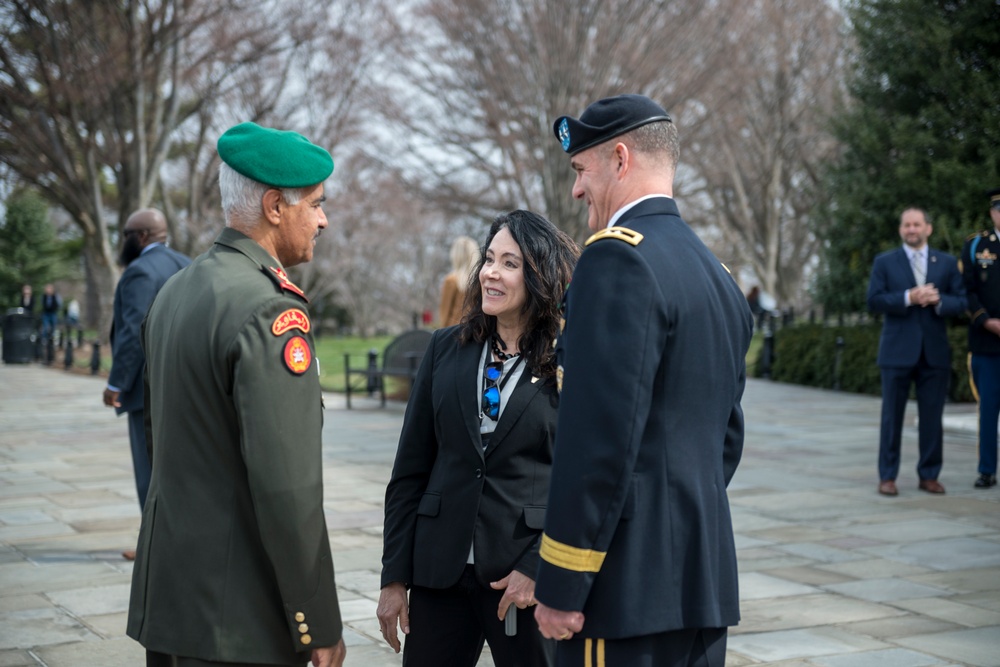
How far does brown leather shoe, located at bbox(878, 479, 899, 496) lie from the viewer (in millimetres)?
8578

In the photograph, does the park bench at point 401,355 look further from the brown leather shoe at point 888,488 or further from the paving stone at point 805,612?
the paving stone at point 805,612

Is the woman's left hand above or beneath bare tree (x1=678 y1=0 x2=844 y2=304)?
beneath

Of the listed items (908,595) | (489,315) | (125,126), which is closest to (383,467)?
(908,595)

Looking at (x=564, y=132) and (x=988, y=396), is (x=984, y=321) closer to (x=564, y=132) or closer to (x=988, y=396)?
(x=988, y=396)

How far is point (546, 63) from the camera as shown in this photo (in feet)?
A: 61.5

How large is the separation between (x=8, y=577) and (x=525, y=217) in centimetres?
436

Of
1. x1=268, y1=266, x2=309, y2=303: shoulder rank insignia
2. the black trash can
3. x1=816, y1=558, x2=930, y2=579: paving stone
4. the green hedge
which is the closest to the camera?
x1=268, y1=266, x2=309, y2=303: shoulder rank insignia

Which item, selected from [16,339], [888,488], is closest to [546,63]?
[888,488]

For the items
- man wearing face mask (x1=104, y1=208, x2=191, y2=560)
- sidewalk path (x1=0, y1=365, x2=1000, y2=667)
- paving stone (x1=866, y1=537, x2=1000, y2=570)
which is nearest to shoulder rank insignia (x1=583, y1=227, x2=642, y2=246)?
sidewalk path (x1=0, y1=365, x2=1000, y2=667)

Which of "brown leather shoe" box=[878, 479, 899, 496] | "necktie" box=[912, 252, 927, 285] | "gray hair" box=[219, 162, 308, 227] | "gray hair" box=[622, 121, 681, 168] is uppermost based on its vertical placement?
"necktie" box=[912, 252, 927, 285]

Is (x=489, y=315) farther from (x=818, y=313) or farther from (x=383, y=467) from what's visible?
(x=818, y=313)

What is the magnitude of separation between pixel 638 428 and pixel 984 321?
713 centimetres

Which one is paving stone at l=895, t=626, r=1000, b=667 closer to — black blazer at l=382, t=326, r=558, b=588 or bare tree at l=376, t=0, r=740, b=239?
black blazer at l=382, t=326, r=558, b=588

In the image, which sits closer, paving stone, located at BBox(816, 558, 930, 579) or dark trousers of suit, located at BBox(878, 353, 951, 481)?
paving stone, located at BBox(816, 558, 930, 579)
